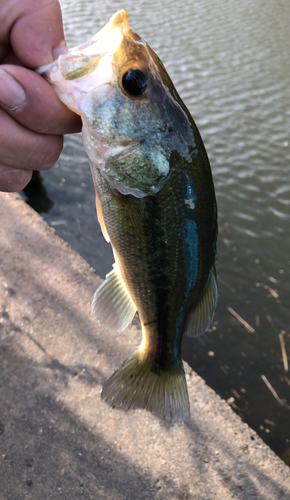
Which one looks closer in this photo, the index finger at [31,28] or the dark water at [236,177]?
the index finger at [31,28]

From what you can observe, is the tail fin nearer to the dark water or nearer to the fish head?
the fish head

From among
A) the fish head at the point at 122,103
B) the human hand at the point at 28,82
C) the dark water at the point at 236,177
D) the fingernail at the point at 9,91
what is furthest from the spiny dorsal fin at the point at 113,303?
the dark water at the point at 236,177

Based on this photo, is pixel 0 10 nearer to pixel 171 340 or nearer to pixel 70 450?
pixel 171 340

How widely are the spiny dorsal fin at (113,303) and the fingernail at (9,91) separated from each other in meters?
0.85

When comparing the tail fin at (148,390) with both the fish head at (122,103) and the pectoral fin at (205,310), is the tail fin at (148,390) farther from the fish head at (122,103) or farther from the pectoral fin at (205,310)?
the fish head at (122,103)

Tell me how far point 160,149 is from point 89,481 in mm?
2056

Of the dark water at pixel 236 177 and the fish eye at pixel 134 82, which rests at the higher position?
the fish eye at pixel 134 82

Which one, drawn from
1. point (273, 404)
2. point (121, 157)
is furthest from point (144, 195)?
point (273, 404)

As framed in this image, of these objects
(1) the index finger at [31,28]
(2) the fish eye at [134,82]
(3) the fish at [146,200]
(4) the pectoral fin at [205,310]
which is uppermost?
(1) the index finger at [31,28]

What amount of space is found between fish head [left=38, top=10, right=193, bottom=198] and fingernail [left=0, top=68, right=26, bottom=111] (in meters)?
0.13

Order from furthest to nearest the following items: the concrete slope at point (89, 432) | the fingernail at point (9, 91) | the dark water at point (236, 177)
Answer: the dark water at point (236, 177), the concrete slope at point (89, 432), the fingernail at point (9, 91)

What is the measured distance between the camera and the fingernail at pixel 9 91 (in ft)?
3.87

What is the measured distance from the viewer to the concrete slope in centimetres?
224

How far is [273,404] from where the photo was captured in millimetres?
3697
